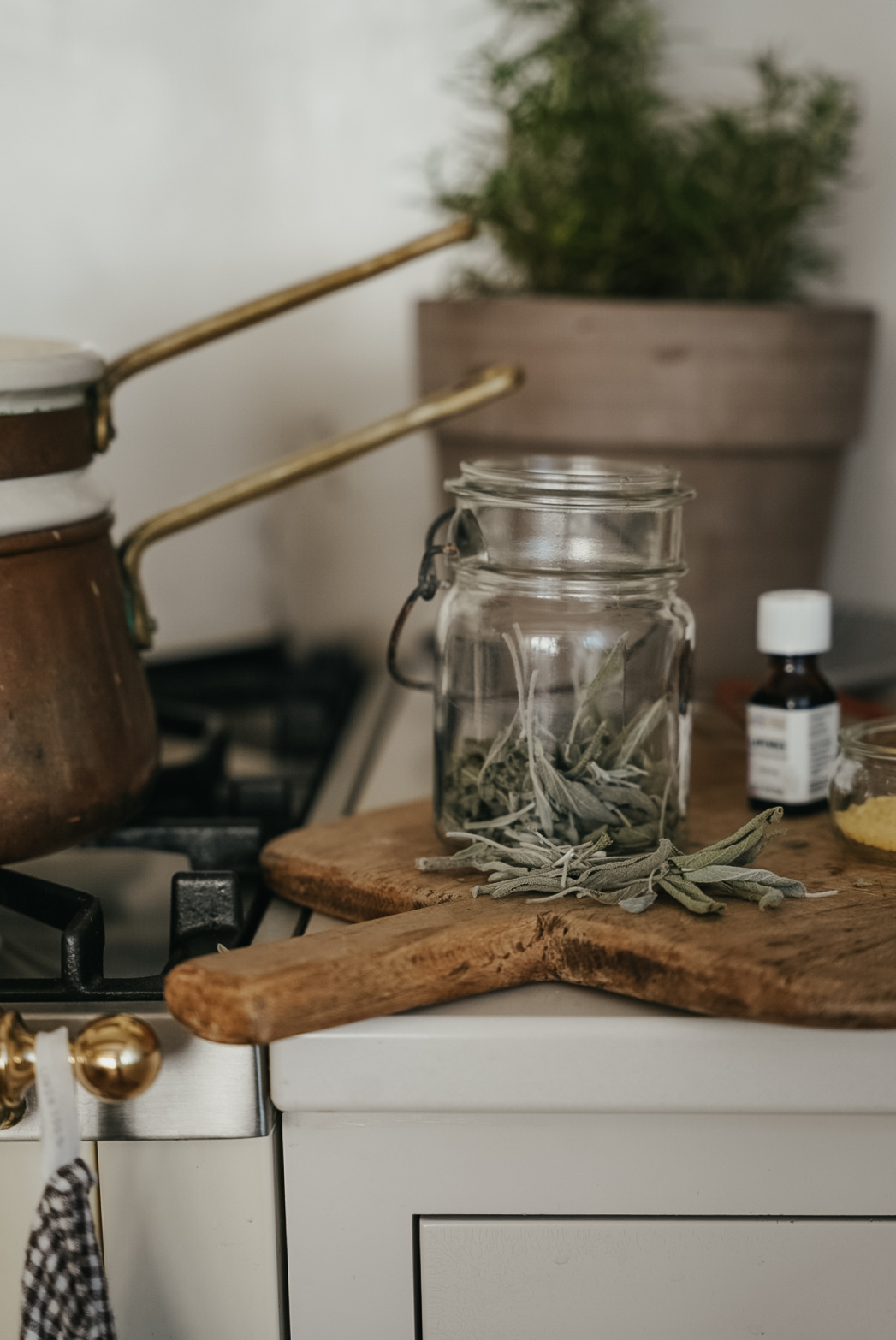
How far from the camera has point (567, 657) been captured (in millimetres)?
529

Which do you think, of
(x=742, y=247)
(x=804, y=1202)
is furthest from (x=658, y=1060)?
(x=742, y=247)

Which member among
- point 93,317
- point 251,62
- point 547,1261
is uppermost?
point 251,62

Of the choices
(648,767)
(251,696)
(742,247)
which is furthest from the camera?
(251,696)

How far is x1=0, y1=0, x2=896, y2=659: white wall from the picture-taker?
99 centimetres

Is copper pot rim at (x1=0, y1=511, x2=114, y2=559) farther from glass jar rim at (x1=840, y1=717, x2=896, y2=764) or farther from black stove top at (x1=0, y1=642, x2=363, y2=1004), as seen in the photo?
glass jar rim at (x1=840, y1=717, x2=896, y2=764)

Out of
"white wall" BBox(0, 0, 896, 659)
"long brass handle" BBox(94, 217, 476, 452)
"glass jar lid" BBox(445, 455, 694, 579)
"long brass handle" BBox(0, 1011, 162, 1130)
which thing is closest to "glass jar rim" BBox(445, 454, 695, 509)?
"glass jar lid" BBox(445, 455, 694, 579)

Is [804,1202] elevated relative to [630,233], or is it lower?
lower

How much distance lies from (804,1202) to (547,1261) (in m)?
0.10

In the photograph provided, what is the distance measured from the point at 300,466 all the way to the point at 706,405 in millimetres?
313

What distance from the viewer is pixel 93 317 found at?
104 centimetres

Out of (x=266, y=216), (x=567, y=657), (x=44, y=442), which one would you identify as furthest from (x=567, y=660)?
(x=266, y=216)

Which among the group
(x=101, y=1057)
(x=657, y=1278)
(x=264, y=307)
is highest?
(x=264, y=307)

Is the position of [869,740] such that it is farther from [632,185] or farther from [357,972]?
[632,185]

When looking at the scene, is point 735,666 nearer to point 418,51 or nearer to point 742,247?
point 742,247
